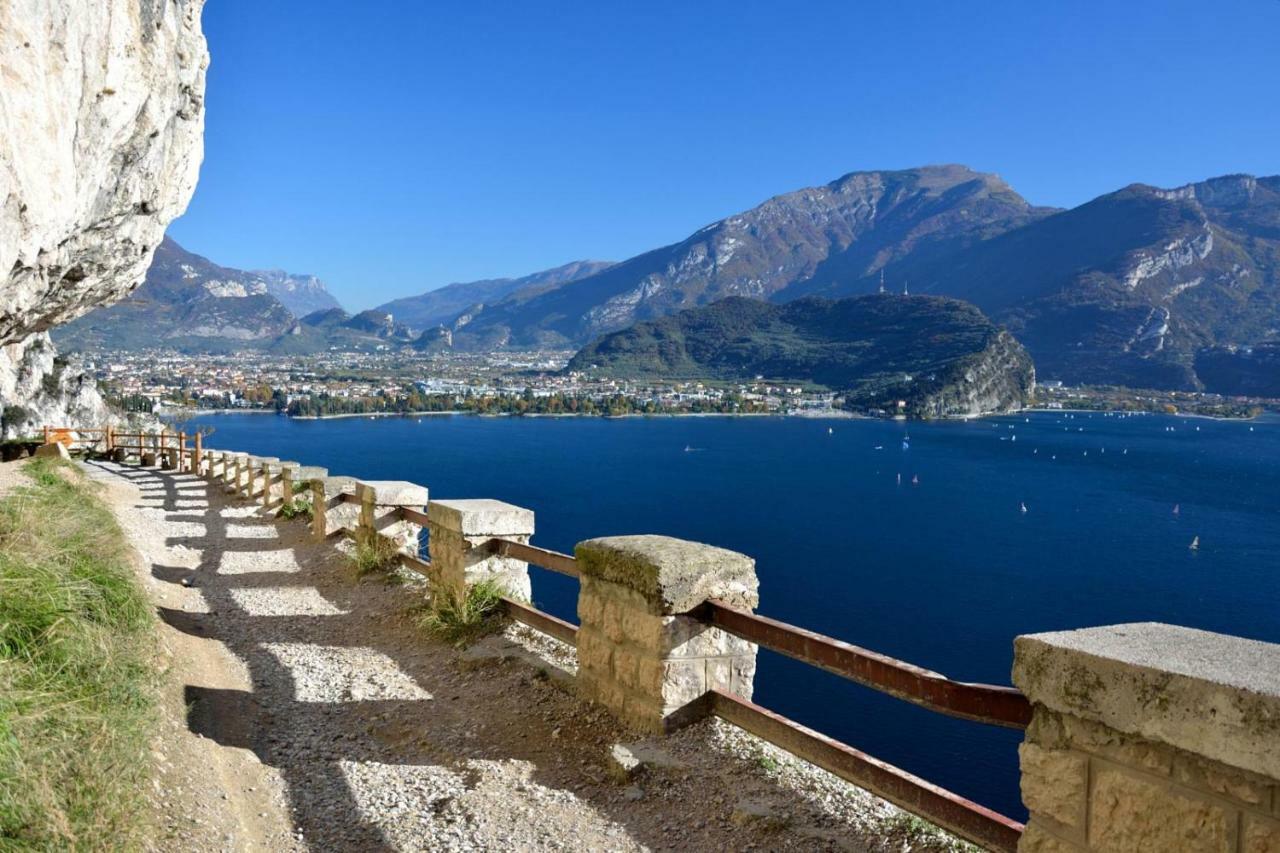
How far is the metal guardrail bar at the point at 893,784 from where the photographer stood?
320 centimetres

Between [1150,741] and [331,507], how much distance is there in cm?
1055

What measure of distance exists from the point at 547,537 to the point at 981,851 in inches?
2018

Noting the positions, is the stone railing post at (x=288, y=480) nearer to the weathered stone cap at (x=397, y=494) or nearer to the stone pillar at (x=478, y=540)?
the weathered stone cap at (x=397, y=494)

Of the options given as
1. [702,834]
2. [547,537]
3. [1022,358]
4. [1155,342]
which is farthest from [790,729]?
[1155,342]

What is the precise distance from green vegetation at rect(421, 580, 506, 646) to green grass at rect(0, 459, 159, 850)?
6.91 feet

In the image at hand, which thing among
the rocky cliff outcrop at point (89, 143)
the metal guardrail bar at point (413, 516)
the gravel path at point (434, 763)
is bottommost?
the gravel path at point (434, 763)

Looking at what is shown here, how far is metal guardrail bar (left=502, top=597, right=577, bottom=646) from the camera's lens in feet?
19.9

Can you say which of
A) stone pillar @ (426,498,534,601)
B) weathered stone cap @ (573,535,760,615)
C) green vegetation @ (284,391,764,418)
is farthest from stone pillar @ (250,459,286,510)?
green vegetation @ (284,391,764,418)

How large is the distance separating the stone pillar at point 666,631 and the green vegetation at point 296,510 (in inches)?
363

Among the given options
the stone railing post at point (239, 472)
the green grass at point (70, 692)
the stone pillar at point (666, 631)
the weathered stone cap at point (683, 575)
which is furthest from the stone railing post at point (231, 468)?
the weathered stone cap at point (683, 575)

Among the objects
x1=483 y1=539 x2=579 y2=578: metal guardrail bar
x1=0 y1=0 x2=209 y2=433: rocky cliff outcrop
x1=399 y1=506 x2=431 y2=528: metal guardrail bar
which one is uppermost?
x1=0 y1=0 x2=209 y2=433: rocky cliff outcrop

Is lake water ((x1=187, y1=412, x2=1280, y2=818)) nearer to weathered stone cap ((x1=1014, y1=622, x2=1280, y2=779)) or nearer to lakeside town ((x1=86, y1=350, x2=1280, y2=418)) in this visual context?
lakeside town ((x1=86, y1=350, x2=1280, y2=418))

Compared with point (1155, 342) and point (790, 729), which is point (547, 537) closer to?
point (790, 729)

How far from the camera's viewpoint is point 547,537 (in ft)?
178
